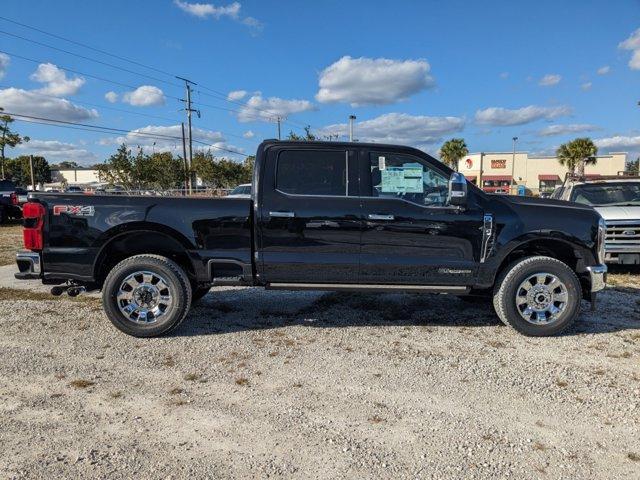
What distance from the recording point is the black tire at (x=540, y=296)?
198 inches

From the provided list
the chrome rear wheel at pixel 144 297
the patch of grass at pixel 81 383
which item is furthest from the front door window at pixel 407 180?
the patch of grass at pixel 81 383

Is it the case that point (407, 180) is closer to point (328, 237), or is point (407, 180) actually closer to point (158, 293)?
point (328, 237)

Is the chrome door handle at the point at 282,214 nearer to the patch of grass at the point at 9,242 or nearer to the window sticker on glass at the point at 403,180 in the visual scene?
the window sticker on glass at the point at 403,180

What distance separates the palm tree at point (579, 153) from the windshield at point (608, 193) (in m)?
53.5

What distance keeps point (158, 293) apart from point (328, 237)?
1.83 m

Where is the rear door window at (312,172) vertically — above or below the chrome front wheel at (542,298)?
above

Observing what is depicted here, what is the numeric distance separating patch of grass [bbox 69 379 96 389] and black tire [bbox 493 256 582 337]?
394 centimetres

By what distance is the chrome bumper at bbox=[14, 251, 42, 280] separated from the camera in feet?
16.3

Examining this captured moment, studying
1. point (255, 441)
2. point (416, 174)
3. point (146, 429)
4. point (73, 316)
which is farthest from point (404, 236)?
point (73, 316)

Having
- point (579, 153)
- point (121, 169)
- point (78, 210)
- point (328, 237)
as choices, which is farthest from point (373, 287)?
point (579, 153)

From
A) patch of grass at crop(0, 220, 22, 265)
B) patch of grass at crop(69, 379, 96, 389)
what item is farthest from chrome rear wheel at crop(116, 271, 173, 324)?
patch of grass at crop(0, 220, 22, 265)

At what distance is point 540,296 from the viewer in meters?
5.09

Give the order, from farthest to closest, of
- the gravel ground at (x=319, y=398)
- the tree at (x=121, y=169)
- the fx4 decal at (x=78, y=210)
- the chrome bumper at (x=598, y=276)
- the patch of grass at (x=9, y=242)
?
the tree at (x=121, y=169) → the patch of grass at (x=9, y=242) → the chrome bumper at (x=598, y=276) → the fx4 decal at (x=78, y=210) → the gravel ground at (x=319, y=398)

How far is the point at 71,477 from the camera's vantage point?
2646 mm
